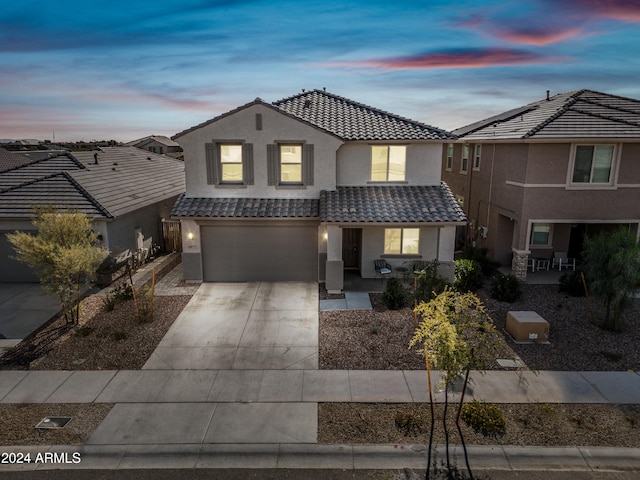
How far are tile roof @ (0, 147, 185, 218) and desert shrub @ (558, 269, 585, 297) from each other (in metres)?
17.2

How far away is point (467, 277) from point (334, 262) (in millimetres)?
5110

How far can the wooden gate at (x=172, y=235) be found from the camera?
855 inches

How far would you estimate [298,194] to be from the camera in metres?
17.2

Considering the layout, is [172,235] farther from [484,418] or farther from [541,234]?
[484,418]

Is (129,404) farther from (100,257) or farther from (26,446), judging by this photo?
(100,257)

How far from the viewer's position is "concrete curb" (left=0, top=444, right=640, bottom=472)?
24.6 ft

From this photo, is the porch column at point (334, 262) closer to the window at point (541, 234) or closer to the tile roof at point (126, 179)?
the tile roof at point (126, 179)

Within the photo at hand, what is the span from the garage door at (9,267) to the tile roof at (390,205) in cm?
1171

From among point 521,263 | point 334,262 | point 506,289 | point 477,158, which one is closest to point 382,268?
point 334,262

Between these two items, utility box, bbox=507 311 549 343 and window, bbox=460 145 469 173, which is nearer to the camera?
utility box, bbox=507 311 549 343

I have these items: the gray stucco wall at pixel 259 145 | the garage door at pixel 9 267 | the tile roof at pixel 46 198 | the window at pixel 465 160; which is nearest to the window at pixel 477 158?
the window at pixel 465 160

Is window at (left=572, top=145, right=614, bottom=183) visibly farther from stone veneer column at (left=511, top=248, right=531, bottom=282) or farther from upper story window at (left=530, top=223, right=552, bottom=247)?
stone veneer column at (left=511, top=248, right=531, bottom=282)

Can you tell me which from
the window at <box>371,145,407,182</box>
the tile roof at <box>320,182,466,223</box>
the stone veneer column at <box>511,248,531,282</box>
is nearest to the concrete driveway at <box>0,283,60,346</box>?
the tile roof at <box>320,182,466,223</box>

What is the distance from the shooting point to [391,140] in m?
16.7
